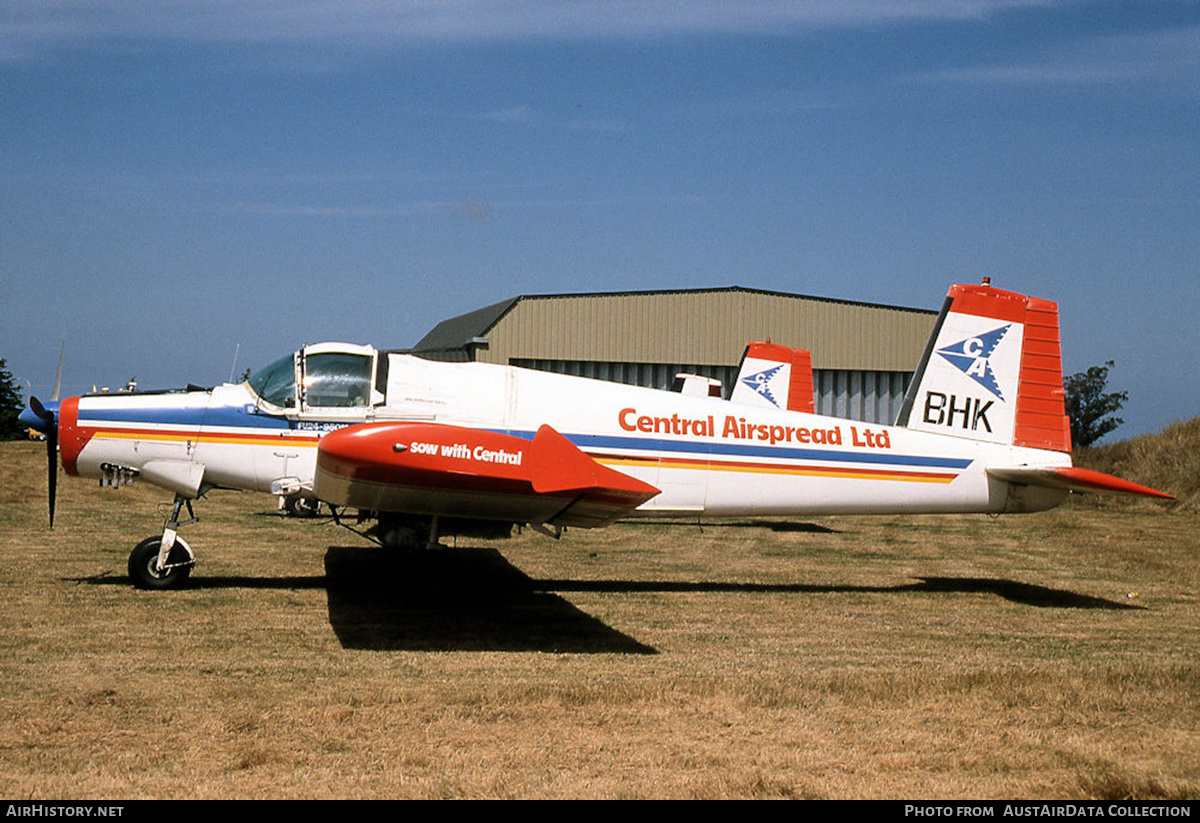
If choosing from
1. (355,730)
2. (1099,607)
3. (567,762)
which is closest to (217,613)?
(355,730)

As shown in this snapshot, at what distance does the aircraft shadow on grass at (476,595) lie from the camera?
8.69 metres

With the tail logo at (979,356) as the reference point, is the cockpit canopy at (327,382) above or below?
below

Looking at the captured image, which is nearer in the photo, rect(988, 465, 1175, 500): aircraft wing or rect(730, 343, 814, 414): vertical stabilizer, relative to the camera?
rect(988, 465, 1175, 500): aircraft wing

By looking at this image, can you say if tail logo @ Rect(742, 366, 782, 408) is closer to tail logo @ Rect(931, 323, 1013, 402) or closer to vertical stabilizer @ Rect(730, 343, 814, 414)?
vertical stabilizer @ Rect(730, 343, 814, 414)

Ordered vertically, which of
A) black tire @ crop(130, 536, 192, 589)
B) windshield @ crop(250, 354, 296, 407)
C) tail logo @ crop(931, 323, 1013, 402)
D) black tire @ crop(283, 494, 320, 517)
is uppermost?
tail logo @ crop(931, 323, 1013, 402)

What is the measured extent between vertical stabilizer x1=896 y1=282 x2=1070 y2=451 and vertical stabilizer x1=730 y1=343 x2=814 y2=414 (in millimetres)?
7393

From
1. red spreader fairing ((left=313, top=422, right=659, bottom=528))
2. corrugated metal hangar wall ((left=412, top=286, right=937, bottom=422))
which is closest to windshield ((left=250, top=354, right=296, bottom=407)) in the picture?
red spreader fairing ((left=313, top=422, right=659, bottom=528))

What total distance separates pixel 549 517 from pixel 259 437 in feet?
9.92

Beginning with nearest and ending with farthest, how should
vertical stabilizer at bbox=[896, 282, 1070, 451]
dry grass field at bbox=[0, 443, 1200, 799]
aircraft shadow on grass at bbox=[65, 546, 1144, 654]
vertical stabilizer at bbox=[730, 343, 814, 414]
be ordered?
dry grass field at bbox=[0, 443, 1200, 799], aircraft shadow on grass at bbox=[65, 546, 1144, 654], vertical stabilizer at bbox=[896, 282, 1070, 451], vertical stabilizer at bbox=[730, 343, 814, 414]

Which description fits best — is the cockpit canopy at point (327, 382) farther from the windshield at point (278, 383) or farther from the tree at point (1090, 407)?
the tree at point (1090, 407)

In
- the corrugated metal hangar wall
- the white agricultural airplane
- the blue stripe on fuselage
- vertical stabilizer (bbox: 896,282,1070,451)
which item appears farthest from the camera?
the corrugated metal hangar wall

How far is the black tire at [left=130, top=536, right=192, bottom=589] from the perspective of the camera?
10141 mm

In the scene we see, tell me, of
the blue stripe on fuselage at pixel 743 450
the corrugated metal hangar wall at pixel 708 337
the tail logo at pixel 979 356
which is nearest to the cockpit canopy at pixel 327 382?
the blue stripe on fuselage at pixel 743 450

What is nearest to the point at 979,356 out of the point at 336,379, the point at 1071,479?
the point at 1071,479
